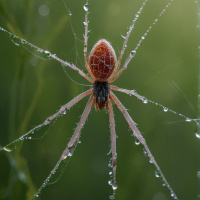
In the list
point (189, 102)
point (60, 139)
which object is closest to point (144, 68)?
point (189, 102)

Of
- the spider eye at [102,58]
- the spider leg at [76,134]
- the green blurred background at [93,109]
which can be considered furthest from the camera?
the green blurred background at [93,109]

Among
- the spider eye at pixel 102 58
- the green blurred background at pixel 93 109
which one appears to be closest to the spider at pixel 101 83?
the spider eye at pixel 102 58

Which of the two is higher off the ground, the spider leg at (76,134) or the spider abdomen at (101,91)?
the spider abdomen at (101,91)

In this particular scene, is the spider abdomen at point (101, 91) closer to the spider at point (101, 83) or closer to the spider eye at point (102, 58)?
the spider at point (101, 83)

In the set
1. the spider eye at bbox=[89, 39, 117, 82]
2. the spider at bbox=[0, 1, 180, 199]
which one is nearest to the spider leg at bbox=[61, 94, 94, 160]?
the spider at bbox=[0, 1, 180, 199]

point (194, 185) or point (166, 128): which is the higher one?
point (166, 128)

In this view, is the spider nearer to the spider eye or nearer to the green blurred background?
the spider eye

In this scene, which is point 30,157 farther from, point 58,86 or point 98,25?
point 98,25

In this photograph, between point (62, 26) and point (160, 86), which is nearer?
point (62, 26)
